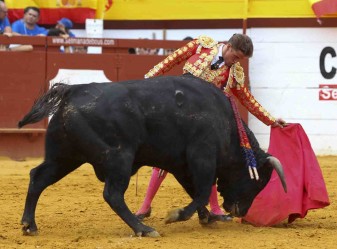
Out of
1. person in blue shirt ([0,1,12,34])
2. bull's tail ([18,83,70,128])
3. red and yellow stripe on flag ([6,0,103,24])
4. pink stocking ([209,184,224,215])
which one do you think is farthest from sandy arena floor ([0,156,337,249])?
red and yellow stripe on flag ([6,0,103,24])

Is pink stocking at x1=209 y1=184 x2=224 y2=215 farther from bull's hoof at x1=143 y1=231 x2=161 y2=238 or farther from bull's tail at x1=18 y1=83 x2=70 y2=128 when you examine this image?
bull's tail at x1=18 y1=83 x2=70 y2=128

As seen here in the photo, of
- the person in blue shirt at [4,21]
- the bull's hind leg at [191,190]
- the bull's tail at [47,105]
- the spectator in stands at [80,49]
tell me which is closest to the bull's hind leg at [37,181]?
the bull's tail at [47,105]

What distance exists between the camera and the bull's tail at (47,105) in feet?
17.8

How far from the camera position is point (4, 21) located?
34.1ft

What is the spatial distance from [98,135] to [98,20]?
5.87m

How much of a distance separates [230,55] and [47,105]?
130cm

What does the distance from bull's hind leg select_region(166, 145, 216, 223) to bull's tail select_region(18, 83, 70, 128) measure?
2.73 feet

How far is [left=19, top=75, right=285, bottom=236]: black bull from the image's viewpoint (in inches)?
211

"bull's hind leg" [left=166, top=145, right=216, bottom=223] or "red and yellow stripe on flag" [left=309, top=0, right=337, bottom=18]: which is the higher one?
"red and yellow stripe on flag" [left=309, top=0, right=337, bottom=18]

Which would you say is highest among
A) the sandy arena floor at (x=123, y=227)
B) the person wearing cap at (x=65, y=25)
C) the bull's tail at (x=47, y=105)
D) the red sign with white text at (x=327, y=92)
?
the person wearing cap at (x=65, y=25)

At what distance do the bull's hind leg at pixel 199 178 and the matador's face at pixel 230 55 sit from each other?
0.69 m

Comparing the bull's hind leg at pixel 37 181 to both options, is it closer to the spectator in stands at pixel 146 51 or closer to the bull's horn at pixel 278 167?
the bull's horn at pixel 278 167

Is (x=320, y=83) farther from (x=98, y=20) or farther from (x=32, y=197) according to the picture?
(x=32, y=197)

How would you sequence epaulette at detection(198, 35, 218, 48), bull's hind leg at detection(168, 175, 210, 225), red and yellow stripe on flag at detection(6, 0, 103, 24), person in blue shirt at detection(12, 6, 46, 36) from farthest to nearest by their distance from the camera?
red and yellow stripe on flag at detection(6, 0, 103, 24)
person in blue shirt at detection(12, 6, 46, 36)
epaulette at detection(198, 35, 218, 48)
bull's hind leg at detection(168, 175, 210, 225)
